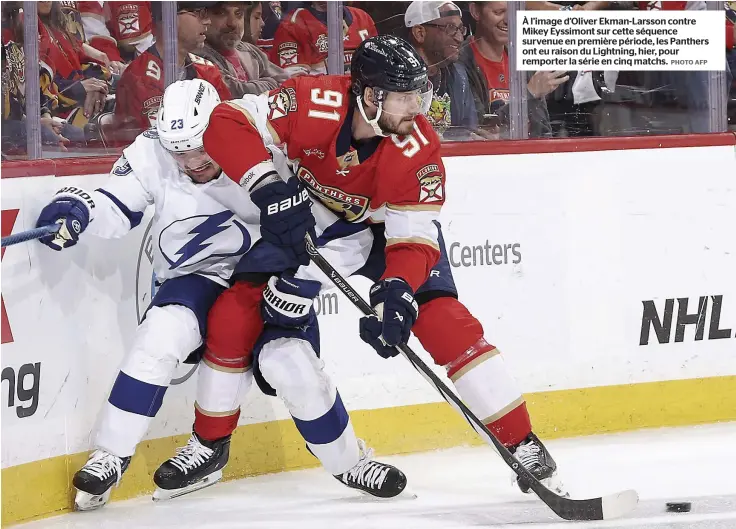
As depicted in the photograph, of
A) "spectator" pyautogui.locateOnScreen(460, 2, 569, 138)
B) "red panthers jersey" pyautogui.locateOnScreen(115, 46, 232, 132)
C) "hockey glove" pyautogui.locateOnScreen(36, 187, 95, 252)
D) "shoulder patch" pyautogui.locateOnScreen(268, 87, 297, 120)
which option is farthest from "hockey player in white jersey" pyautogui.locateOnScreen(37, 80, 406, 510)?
"spectator" pyautogui.locateOnScreen(460, 2, 569, 138)

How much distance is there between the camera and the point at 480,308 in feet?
12.9

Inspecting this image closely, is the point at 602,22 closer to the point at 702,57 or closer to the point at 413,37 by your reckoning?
the point at 702,57

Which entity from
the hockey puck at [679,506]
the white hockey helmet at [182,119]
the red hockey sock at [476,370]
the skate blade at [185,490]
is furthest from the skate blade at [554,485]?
the white hockey helmet at [182,119]

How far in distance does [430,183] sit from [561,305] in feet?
4.04

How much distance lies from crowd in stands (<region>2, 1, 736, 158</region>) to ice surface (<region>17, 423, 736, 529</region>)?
1044 mm

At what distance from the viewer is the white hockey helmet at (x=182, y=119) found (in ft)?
9.95

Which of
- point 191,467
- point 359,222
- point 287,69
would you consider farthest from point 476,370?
point 287,69

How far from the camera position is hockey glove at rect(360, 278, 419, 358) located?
2836mm

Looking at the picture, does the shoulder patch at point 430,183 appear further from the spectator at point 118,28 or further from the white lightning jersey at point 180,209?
the spectator at point 118,28

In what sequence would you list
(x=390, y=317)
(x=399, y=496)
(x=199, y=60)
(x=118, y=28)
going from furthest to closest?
(x=199, y=60) → (x=118, y=28) → (x=399, y=496) → (x=390, y=317)

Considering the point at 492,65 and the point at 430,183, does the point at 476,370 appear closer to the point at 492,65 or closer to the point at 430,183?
the point at 430,183

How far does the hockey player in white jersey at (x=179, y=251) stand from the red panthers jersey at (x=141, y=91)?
0.38 m

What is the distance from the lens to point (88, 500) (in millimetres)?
3041

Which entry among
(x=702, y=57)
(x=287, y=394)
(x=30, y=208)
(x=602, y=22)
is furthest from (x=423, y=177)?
(x=702, y=57)
